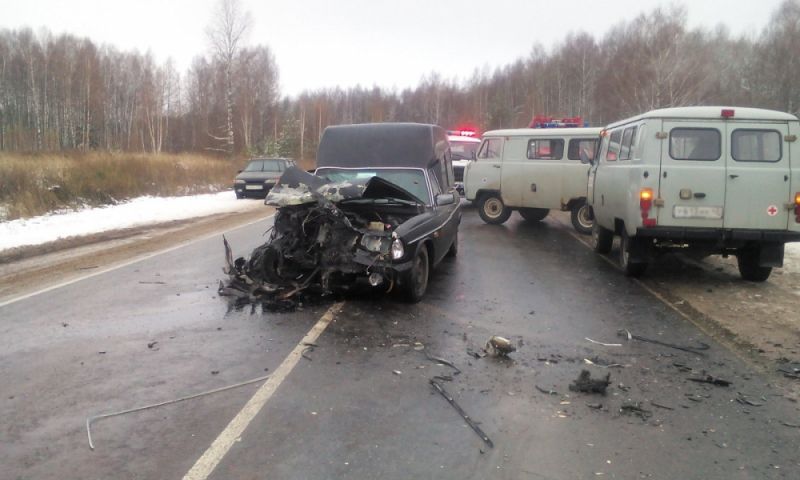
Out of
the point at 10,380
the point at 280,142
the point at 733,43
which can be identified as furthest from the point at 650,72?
the point at 10,380

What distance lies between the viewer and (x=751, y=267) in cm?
822

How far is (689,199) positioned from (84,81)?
6100 centimetres

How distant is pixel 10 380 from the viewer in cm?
448

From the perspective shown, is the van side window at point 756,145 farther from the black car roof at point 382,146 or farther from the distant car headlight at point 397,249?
the distant car headlight at point 397,249

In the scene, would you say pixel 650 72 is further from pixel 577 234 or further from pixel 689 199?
pixel 689 199

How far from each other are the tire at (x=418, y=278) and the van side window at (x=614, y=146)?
4143 mm

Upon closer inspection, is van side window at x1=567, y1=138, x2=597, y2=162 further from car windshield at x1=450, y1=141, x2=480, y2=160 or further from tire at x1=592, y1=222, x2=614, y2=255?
car windshield at x1=450, y1=141, x2=480, y2=160

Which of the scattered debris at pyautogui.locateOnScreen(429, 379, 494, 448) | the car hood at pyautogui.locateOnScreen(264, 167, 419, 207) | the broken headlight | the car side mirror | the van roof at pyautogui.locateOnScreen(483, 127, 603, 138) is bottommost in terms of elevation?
the scattered debris at pyautogui.locateOnScreen(429, 379, 494, 448)

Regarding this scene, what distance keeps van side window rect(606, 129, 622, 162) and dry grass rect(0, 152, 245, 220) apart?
14564mm

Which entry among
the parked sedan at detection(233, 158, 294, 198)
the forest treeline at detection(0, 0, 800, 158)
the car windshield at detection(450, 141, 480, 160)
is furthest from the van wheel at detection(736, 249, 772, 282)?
the forest treeline at detection(0, 0, 800, 158)

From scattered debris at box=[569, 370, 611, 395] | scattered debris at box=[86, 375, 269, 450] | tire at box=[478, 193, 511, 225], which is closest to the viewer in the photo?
scattered debris at box=[86, 375, 269, 450]

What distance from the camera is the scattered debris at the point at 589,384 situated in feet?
14.3

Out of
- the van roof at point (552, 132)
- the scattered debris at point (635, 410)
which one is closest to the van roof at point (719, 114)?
the scattered debris at point (635, 410)

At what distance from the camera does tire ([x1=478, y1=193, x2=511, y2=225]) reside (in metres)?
14.9
